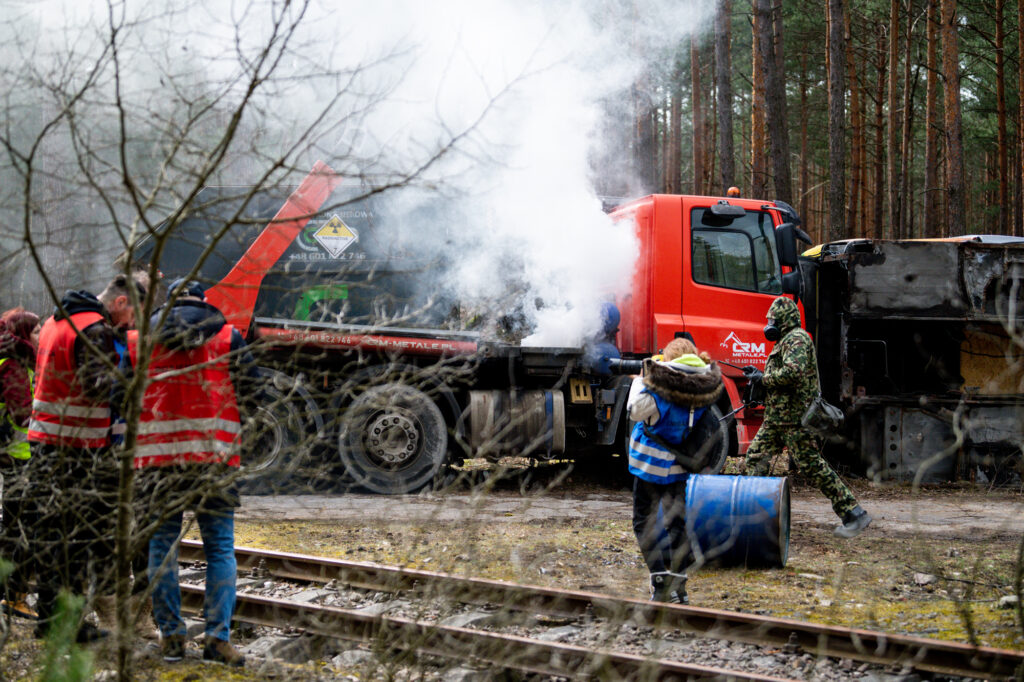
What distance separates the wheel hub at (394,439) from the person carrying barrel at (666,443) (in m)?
3.64

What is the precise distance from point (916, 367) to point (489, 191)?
5422 mm

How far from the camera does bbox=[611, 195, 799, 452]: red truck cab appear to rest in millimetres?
8555

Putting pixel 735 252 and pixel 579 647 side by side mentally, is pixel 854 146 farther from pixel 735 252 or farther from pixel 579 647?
pixel 579 647

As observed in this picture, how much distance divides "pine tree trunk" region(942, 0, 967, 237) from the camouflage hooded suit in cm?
1009

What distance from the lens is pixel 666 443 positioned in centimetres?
520

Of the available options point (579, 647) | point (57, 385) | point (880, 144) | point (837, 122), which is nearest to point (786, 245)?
point (579, 647)

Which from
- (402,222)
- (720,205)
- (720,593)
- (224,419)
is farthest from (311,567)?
(720,205)

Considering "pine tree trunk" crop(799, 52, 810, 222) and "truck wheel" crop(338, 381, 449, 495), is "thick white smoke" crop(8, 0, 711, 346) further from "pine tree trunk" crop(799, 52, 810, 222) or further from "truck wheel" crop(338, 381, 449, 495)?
"pine tree trunk" crop(799, 52, 810, 222)

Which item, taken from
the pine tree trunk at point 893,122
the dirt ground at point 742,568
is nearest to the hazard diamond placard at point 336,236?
the dirt ground at point 742,568

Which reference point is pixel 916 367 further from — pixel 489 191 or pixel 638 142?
pixel 638 142

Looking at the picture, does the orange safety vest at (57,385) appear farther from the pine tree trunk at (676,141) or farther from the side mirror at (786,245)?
the pine tree trunk at (676,141)

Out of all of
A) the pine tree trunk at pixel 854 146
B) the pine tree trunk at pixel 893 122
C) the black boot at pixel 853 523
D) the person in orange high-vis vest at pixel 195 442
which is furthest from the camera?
the pine tree trunk at pixel 854 146

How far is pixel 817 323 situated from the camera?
10.1 m

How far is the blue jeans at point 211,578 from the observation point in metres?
3.98
